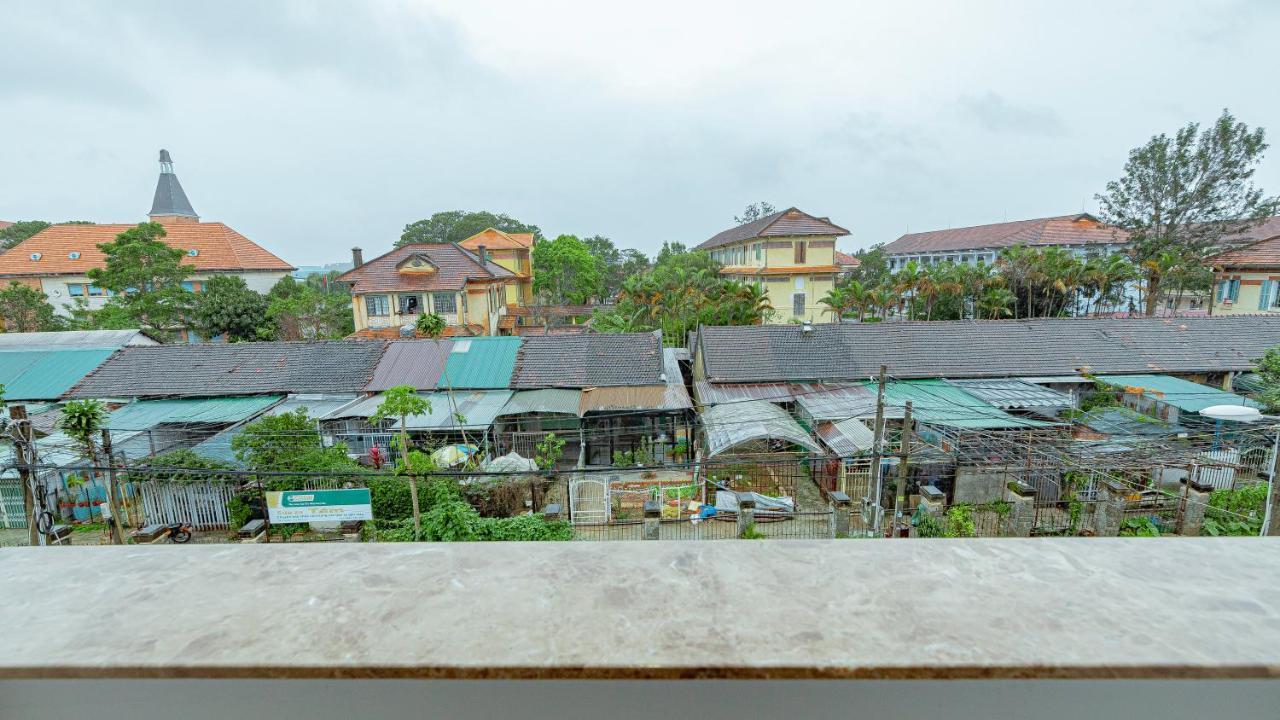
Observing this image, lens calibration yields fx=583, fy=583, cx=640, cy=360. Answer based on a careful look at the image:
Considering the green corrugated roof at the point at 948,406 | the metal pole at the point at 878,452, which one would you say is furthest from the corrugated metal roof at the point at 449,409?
the green corrugated roof at the point at 948,406

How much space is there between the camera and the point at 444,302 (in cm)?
2080

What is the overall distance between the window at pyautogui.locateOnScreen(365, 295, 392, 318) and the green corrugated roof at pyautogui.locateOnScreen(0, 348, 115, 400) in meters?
7.41

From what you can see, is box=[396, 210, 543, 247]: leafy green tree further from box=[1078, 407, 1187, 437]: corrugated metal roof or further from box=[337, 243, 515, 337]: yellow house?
box=[1078, 407, 1187, 437]: corrugated metal roof

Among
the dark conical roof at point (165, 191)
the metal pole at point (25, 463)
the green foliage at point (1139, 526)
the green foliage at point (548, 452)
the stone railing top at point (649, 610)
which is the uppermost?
the dark conical roof at point (165, 191)

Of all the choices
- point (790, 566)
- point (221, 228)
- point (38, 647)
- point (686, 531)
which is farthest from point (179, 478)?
point (221, 228)

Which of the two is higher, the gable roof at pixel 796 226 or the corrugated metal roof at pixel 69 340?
the gable roof at pixel 796 226

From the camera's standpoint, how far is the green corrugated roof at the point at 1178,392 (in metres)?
11.7

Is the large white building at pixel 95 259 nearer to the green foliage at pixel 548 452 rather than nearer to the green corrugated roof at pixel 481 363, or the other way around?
the green corrugated roof at pixel 481 363

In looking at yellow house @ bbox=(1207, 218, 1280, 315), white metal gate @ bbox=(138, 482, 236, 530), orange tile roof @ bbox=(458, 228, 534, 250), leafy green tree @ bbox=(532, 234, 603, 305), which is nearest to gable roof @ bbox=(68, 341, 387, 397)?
white metal gate @ bbox=(138, 482, 236, 530)

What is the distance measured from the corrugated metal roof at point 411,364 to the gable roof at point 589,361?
6.19 ft

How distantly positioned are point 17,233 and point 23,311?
19.5m

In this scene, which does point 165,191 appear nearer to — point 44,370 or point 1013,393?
point 44,370

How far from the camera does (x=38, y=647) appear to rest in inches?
32.3

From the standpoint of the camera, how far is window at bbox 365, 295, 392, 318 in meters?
20.8
